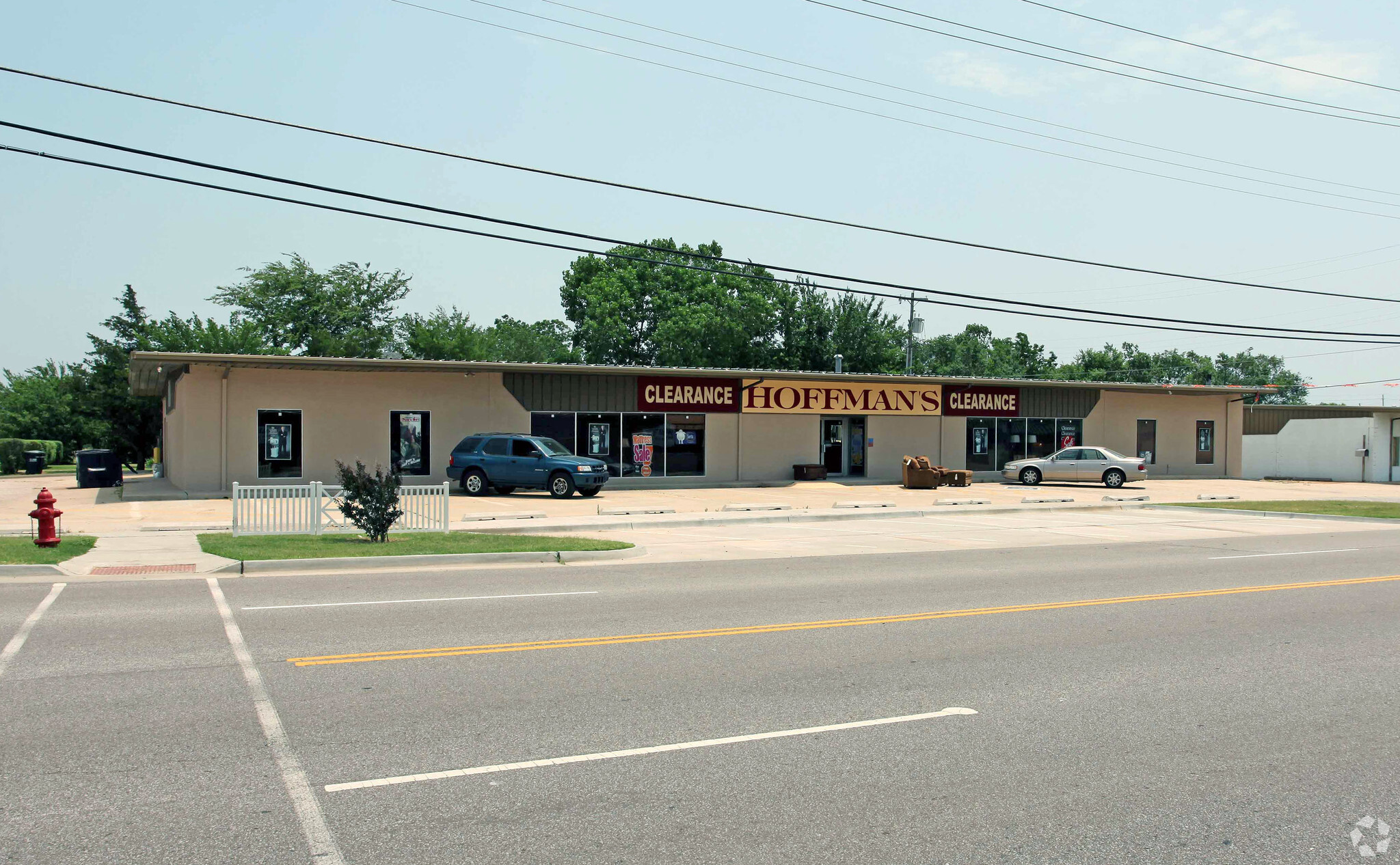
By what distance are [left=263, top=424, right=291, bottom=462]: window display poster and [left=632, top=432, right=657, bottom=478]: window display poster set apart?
413 inches

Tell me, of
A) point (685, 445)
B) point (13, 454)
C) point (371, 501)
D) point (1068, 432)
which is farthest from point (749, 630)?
point (13, 454)

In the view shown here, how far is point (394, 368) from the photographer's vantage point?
30.3m

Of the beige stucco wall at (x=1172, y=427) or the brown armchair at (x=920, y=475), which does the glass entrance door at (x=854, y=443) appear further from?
the beige stucco wall at (x=1172, y=427)

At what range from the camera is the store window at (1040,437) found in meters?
41.3

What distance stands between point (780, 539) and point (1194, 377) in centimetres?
10595

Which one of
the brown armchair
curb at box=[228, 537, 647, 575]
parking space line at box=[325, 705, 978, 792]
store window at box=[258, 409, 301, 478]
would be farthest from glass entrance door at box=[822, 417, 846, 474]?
parking space line at box=[325, 705, 978, 792]

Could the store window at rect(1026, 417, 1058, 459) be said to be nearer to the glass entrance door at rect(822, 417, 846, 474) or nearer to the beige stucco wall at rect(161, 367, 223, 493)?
the glass entrance door at rect(822, 417, 846, 474)

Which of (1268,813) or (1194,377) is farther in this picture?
(1194,377)

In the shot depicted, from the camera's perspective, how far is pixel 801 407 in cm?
3681

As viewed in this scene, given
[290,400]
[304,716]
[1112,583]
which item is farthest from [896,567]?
[290,400]

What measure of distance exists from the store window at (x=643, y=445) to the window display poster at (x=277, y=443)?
10.1m

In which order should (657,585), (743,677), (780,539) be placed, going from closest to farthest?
(743,677) < (657,585) < (780,539)

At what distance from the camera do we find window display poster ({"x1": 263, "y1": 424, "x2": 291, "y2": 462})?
98.7 feet

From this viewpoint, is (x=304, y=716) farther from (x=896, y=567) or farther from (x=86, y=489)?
(x=86, y=489)
